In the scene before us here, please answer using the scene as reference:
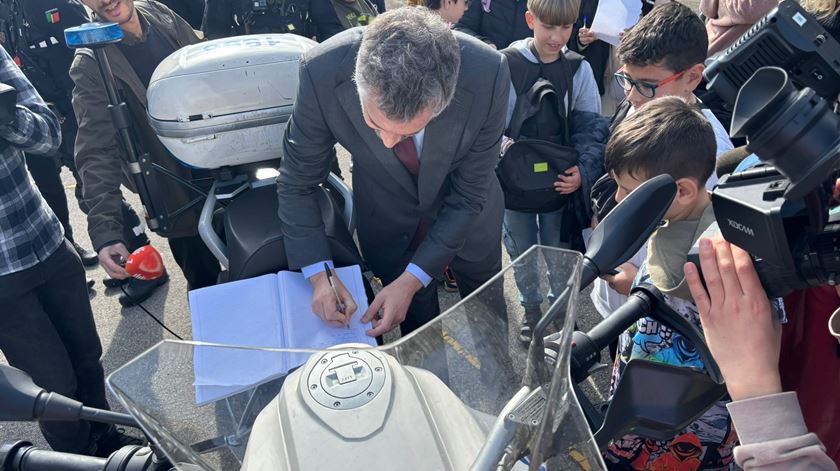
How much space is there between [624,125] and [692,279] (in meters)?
0.85

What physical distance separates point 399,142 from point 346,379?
1.10 metres

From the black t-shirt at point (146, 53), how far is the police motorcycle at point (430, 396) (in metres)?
1.81

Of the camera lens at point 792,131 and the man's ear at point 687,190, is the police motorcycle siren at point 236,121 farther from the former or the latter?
the camera lens at point 792,131

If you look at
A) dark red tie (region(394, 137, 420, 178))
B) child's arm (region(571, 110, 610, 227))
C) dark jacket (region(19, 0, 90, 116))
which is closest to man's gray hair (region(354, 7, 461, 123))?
dark red tie (region(394, 137, 420, 178))

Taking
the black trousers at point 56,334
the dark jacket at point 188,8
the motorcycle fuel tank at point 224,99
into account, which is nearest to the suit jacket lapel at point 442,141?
the motorcycle fuel tank at point 224,99

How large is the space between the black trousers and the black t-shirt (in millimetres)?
742

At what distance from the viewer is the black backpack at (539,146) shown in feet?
8.59

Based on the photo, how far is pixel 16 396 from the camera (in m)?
1.00

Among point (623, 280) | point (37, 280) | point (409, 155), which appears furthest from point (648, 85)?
point (37, 280)

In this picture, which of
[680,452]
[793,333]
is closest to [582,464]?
[793,333]

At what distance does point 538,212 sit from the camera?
2789 mm

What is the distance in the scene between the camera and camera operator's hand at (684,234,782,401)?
3.06 feet

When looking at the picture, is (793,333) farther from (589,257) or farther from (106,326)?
(106,326)

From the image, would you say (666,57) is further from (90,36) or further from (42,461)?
(42,461)
